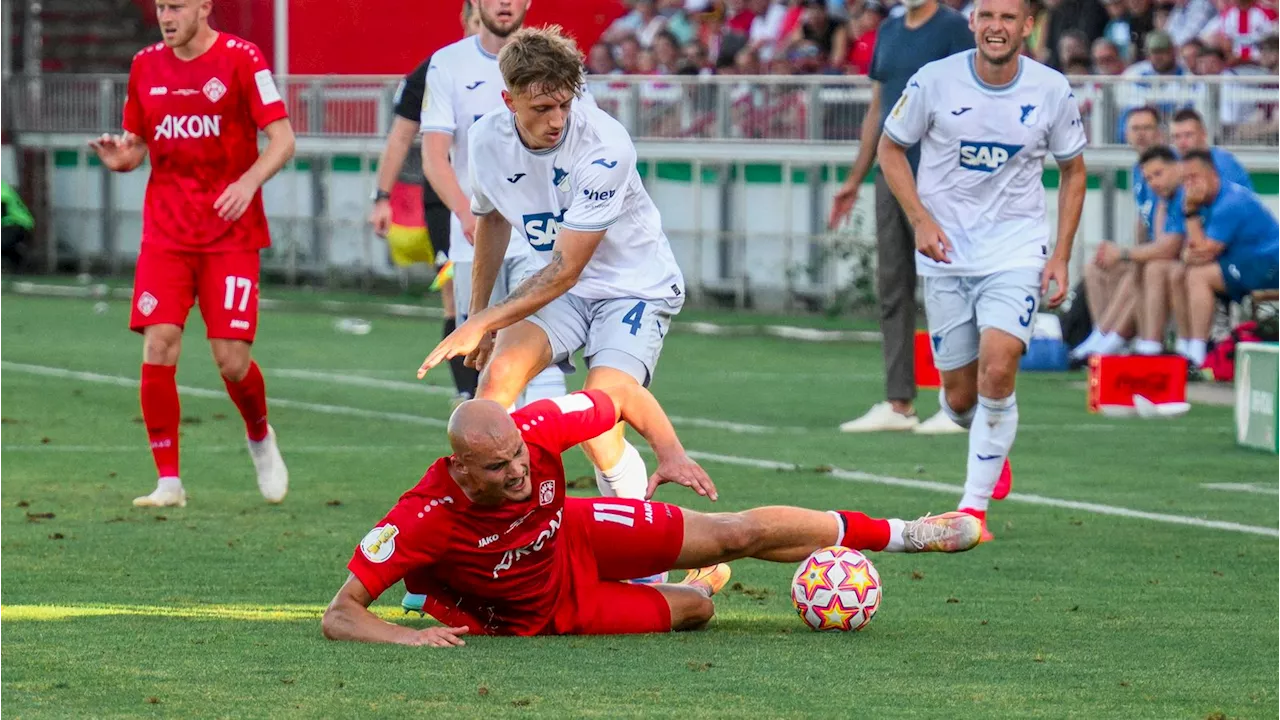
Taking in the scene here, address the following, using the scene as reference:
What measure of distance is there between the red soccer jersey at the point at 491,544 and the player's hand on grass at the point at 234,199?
3323 millimetres

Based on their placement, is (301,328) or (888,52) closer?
(888,52)

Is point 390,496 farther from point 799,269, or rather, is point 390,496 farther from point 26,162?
point 26,162

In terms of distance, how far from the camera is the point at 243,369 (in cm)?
993

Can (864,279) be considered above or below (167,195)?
below

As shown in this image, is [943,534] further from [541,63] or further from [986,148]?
[986,148]

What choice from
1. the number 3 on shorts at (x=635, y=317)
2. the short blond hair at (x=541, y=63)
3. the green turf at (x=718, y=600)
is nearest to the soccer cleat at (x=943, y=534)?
the green turf at (x=718, y=600)

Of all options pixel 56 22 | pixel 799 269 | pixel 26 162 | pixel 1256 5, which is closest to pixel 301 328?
pixel 799 269

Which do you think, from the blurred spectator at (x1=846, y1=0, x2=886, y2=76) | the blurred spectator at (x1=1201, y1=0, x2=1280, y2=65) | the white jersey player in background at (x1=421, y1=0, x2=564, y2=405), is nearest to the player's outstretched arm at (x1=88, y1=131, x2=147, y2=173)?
the white jersey player in background at (x1=421, y1=0, x2=564, y2=405)

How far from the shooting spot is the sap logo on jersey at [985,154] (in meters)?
9.34

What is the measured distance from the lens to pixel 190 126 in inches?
385

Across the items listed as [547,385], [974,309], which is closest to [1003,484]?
[974,309]

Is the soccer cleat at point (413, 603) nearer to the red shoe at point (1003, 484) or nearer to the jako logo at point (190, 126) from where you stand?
the jako logo at point (190, 126)

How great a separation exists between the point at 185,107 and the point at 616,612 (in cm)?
391

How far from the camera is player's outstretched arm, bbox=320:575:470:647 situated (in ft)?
21.0
